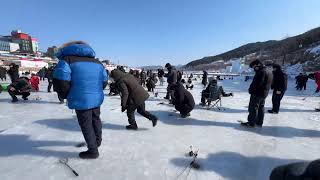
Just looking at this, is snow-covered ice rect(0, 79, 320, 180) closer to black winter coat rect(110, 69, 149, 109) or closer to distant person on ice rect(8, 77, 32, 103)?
black winter coat rect(110, 69, 149, 109)

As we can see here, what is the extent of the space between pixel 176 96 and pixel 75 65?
441 cm

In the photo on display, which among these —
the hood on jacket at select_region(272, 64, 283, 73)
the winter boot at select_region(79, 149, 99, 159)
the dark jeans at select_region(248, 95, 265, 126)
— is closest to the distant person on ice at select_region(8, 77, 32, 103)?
the winter boot at select_region(79, 149, 99, 159)

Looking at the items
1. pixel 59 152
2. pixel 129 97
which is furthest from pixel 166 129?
pixel 59 152

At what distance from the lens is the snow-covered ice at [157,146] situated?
13.7 ft

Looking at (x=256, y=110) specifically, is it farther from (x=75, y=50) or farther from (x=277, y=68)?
(x=75, y=50)

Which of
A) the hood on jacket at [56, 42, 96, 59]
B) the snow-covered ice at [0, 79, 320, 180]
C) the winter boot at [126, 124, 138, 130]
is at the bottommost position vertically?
the snow-covered ice at [0, 79, 320, 180]

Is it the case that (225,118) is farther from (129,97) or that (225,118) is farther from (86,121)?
(86,121)

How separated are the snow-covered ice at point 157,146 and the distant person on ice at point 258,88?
42 cm

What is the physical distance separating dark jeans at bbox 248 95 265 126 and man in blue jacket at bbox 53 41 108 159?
13.2 feet

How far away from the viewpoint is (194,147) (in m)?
5.41

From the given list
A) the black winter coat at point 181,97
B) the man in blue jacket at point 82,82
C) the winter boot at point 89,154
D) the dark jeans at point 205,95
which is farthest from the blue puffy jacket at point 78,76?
the dark jeans at point 205,95

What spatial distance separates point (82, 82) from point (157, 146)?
6.41 feet

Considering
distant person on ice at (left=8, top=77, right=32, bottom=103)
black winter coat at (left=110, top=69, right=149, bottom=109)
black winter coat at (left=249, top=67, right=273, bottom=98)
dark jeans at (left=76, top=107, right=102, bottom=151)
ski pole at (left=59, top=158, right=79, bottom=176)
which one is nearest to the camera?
ski pole at (left=59, top=158, right=79, bottom=176)

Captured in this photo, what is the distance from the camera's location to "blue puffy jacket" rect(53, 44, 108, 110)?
13.3ft
